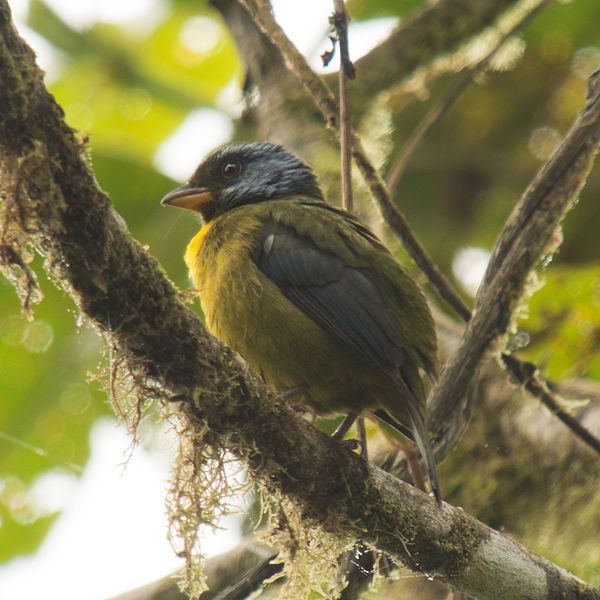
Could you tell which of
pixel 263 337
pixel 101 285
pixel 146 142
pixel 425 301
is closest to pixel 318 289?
pixel 263 337

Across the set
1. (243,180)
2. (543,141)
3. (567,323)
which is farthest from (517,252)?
(543,141)

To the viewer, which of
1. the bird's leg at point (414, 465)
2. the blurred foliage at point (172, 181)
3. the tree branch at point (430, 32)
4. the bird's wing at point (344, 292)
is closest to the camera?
the bird's wing at point (344, 292)

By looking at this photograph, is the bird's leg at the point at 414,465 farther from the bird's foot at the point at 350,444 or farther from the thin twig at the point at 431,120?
the thin twig at the point at 431,120

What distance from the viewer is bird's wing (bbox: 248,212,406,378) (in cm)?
345

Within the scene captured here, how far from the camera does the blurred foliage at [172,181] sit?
6242 millimetres

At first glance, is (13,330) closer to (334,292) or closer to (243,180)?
(243,180)

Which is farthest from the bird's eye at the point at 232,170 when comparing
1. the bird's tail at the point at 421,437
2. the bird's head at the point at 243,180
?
the bird's tail at the point at 421,437

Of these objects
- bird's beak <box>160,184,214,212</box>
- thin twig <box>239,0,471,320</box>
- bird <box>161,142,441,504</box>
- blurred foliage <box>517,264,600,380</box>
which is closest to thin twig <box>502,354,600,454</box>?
thin twig <box>239,0,471,320</box>

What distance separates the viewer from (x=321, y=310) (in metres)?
3.52

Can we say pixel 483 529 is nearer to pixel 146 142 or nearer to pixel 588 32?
pixel 588 32

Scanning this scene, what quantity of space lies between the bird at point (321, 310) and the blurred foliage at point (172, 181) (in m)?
1.92

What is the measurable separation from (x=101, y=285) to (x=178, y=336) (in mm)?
263

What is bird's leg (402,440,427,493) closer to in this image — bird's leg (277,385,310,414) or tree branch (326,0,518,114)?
bird's leg (277,385,310,414)

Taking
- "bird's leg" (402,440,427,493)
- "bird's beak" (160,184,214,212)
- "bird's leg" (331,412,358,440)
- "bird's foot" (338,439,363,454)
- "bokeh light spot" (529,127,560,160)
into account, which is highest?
"bokeh light spot" (529,127,560,160)
